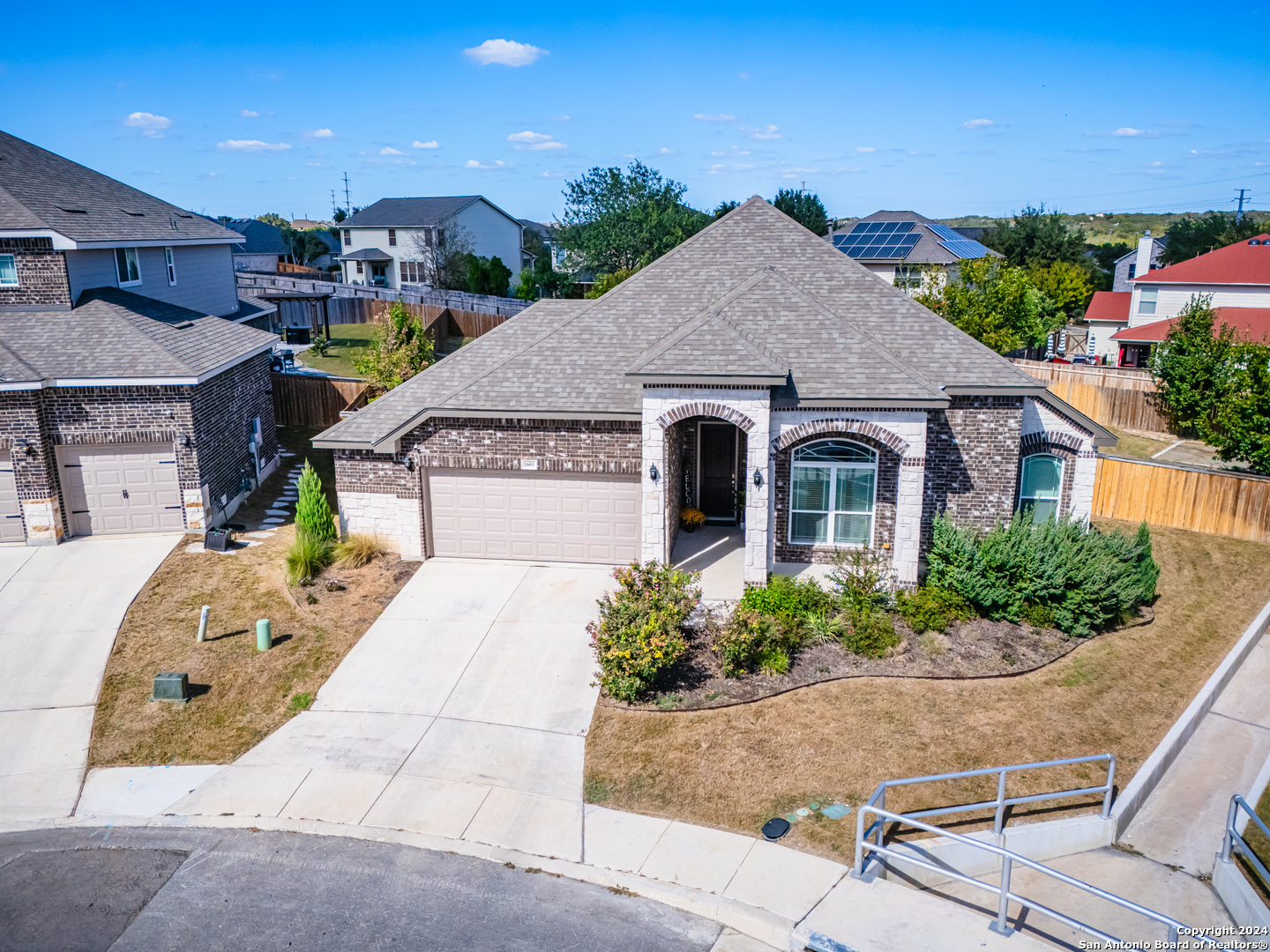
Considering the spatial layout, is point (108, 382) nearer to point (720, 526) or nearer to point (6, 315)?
point (6, 315)

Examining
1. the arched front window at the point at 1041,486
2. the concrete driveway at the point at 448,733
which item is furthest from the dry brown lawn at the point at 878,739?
the arched front window at the point at 1041,486

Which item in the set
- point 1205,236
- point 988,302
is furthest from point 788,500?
point 1205,236

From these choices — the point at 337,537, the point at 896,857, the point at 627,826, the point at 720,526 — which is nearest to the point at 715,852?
the point at 627,826

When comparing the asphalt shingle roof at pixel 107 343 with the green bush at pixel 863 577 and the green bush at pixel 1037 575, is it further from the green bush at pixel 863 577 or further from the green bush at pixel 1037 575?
the green bush at pixel 1037 575

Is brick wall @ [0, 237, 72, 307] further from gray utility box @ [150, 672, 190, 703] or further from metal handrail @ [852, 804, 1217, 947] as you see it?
metal handrail @ [852, 804, 1217, 947]

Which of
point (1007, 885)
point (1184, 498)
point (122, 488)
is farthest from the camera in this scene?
point (1184, 498)

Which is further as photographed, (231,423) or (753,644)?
(231,423)

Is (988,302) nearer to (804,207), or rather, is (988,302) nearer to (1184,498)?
(1184,498)
